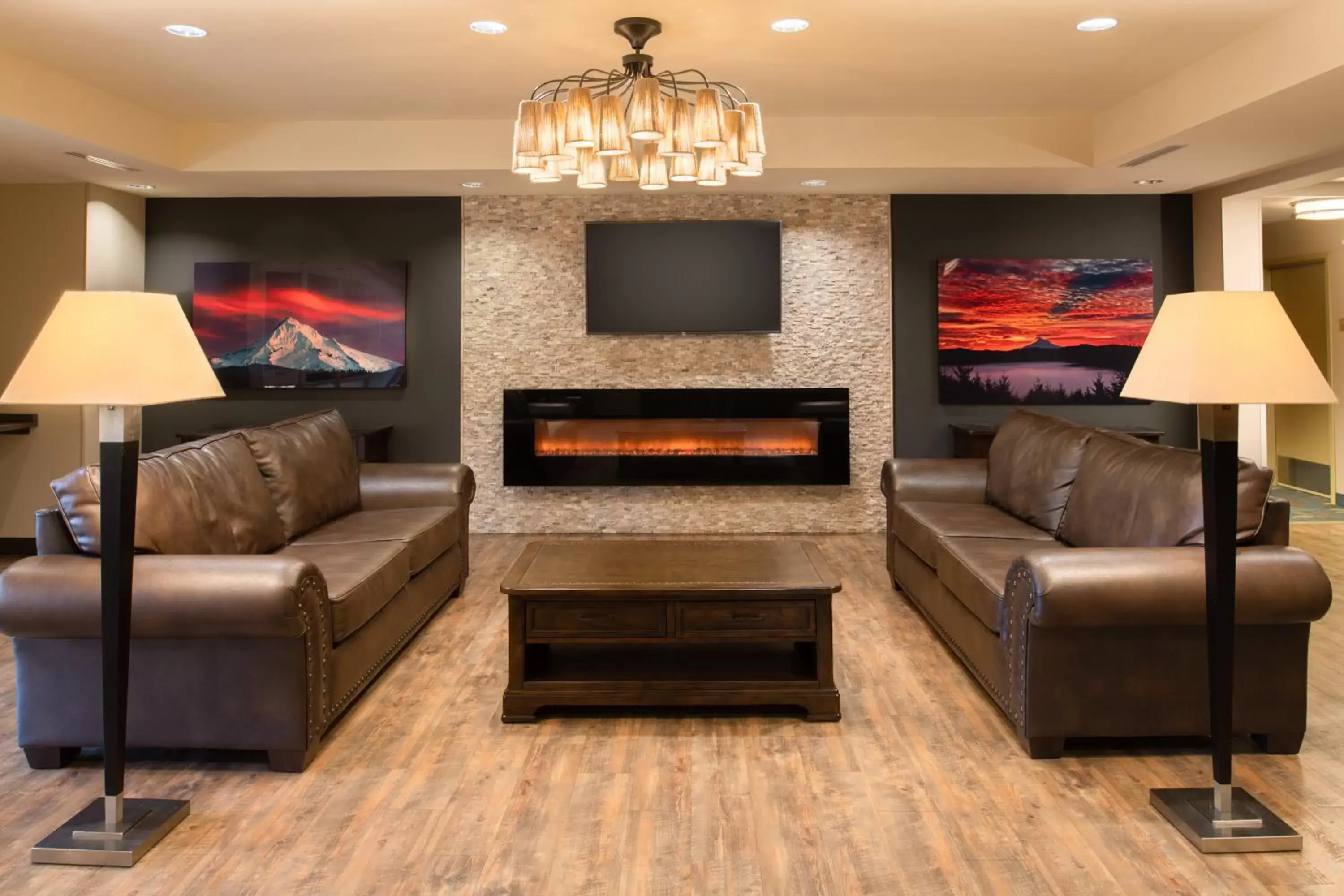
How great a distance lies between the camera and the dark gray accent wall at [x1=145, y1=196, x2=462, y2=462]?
7.02 meters

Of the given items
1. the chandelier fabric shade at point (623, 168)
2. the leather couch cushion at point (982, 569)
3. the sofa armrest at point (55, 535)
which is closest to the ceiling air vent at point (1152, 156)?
the leather couch cushion at point (982, 569)

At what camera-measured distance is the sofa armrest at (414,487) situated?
498 cm

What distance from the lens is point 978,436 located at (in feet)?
21.7

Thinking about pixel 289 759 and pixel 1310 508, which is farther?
pixel 1310 508

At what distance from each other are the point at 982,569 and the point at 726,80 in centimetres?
290

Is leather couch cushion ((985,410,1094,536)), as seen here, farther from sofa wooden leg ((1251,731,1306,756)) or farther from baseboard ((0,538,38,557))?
baseboard ((0,538,38,557))

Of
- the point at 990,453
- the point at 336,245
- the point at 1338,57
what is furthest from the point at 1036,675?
the point at 336,245

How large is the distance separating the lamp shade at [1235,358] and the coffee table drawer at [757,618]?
131 centimetres

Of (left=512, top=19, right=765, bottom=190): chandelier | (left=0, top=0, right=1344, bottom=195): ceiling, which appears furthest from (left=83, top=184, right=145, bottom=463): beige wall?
(left=512, top=19, right=765, bottom=190): chandelier

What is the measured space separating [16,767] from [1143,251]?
22.9ft

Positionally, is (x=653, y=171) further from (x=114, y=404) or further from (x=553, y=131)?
(x=114, y=404)

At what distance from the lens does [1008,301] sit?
6980 mm

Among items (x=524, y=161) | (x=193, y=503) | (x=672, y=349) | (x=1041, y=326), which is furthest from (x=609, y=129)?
(x=1041, y=326)

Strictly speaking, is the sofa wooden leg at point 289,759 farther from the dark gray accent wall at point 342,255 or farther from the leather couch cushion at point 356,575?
the dark gray accent wall at point 342,255
